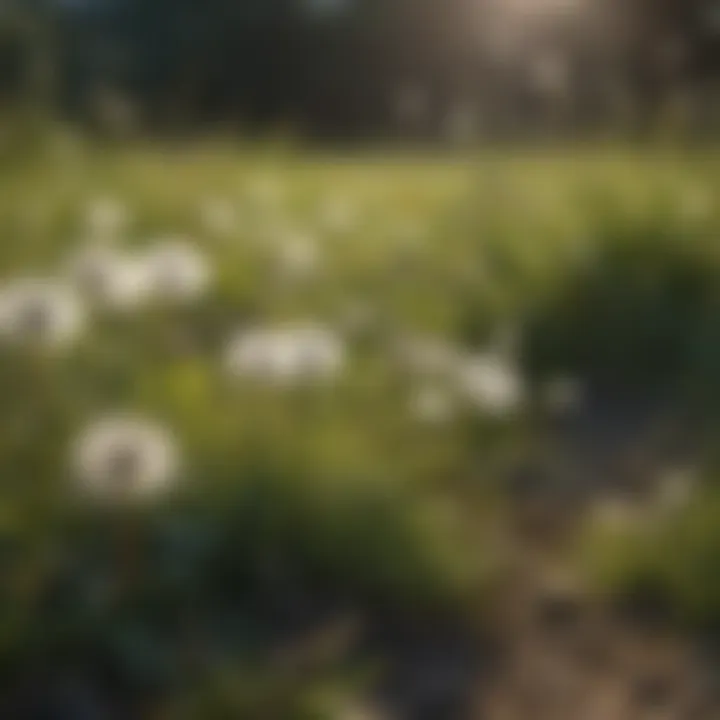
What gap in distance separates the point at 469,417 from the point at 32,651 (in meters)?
0.35

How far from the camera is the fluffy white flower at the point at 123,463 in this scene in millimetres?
711

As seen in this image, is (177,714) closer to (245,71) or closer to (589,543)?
(589,543)

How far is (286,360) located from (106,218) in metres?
0.37

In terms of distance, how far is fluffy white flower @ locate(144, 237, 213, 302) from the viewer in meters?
0.94

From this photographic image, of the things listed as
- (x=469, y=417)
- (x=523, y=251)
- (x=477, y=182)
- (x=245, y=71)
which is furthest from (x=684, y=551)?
(x=245, y=71)

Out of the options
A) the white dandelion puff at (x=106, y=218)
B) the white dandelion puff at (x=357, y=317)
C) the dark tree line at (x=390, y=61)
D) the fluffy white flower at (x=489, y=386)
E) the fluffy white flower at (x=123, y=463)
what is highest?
the dark tree line at (x=390, y=61)

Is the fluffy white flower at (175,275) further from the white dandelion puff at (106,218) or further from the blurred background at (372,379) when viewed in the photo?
the white dandelion puff at (106,218)

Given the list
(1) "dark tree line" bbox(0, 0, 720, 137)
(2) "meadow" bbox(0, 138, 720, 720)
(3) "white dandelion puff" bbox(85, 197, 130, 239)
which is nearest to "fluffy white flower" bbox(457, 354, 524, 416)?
(2) "meadow" bbox(0, 138, 720, 720)

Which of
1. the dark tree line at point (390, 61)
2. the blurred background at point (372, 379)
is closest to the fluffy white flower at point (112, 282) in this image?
the blurred background at point (372, 379)

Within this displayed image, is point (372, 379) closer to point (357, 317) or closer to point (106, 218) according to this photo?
point (357, 317)

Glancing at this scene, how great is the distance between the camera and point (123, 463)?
0.72m

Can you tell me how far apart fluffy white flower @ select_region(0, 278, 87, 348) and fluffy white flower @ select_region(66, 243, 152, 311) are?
0.05 meters

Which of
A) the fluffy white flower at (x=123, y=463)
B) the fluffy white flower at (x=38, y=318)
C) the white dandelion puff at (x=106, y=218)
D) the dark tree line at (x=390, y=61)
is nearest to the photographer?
the fluffy white flower at (x=123, y=463)

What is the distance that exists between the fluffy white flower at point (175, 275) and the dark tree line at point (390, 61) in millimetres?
477
